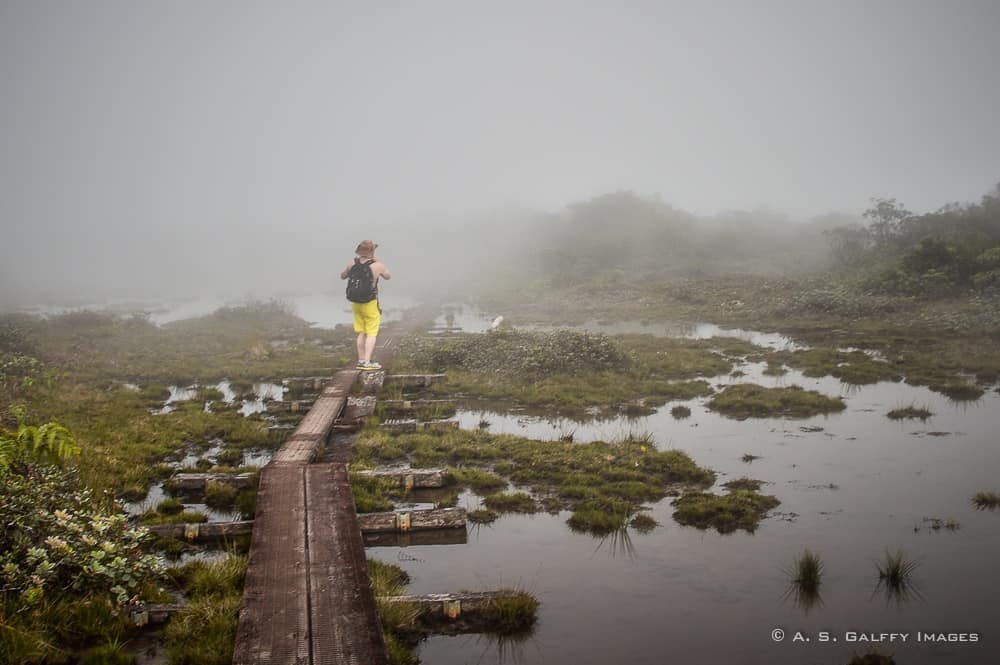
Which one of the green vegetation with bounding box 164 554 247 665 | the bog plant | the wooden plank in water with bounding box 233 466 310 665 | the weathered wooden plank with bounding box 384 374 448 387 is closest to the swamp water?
the wooden plank in water with bounding box 233 466 310 665

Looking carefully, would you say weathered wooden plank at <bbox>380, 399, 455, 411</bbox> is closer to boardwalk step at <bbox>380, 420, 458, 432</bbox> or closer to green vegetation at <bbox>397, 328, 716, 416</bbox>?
boardwalk step at <bbox>380, 420, 458, 432</bbox>

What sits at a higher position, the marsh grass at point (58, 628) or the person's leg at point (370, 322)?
the person's leg at point (370, 322)

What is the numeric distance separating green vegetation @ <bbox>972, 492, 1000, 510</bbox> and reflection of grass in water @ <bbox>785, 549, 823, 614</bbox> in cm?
369

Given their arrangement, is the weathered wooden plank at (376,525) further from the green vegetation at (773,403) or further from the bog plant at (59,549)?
the green vegetation at (773,403)

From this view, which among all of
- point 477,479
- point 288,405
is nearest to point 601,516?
point 477,479

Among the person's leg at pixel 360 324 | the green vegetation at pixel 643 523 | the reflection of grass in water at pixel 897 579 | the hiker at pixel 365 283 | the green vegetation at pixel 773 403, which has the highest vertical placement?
the hiker at pixel 365 283

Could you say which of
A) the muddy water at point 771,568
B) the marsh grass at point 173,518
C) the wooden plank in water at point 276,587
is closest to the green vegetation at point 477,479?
the muddy water at point 771,568

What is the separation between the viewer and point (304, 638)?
557cm

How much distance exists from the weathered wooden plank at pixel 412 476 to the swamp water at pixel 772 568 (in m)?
0.73

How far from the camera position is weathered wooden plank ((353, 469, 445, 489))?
415 inches

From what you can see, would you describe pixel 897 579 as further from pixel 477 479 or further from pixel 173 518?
pixel 173 518

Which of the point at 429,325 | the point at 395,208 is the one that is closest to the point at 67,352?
the point at 429,325

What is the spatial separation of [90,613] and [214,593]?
1.14 metres

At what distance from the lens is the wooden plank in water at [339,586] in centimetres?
543
